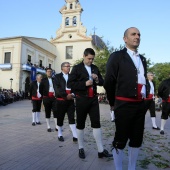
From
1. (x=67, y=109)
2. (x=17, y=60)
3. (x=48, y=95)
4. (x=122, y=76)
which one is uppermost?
(x=17, y=60)

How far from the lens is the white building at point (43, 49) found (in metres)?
41.1

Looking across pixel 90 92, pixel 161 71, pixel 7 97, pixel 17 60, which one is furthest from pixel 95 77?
pixel 161 71

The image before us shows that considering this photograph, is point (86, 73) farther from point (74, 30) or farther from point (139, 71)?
point (74, 30)

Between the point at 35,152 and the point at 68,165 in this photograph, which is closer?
the point at 68,165

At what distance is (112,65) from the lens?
3.27 meters

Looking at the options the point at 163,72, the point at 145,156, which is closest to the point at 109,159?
the point at 145,156

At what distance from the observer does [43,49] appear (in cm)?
4778

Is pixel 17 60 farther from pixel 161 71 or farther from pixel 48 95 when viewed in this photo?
pixel 161 71

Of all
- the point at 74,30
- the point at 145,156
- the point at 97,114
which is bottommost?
the point at 145,156

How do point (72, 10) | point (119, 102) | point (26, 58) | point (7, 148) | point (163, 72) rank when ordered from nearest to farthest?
point (119, 102) → point (7, 148) → point (26, 58) → point (72, 10) → point (163, 72)

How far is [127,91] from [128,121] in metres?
0.40

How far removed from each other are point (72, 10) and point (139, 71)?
164ft

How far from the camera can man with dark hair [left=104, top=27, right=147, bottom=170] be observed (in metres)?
3.19

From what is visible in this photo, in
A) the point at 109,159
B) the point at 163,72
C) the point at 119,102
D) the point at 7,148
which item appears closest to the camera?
the point at 119,102
